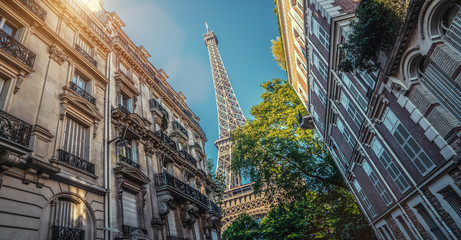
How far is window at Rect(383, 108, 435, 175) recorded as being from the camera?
27.3 ft

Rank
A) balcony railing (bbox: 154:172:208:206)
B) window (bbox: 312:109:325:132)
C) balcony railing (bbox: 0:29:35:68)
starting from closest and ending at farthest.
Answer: balcony railing (bbox: 0:29:35:68)
balcony railing (bbox: 154:172:208:206)
window (bbox: 312:109:325:132)

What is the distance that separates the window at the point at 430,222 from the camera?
29.6 ft

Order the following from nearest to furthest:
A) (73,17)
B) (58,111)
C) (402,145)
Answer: (402,145) → (58,111) → (73,17)

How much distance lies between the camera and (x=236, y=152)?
77.9ft

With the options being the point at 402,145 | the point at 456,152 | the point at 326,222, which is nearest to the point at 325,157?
the point at 326,222

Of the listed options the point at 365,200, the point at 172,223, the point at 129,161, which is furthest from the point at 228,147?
the point at 129,161

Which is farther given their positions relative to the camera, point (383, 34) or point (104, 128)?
point (104, 128)

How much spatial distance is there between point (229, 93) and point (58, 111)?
95.0 m

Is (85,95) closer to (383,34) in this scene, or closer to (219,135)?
(383,34)

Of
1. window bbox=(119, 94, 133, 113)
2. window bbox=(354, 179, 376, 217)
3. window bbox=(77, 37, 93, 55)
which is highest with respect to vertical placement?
window bbox=(77, 37, 93, 55)

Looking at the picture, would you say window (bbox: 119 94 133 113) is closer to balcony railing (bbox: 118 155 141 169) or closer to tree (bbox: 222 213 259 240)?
balcony railing (bbox: 118 155 141 169)

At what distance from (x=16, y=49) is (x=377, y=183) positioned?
17.3 metres

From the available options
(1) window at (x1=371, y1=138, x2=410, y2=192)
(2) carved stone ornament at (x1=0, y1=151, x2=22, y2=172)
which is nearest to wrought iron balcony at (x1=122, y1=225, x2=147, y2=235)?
(2) carved stone ornament at (x1=0, y1=151, x2=22, y2=172)

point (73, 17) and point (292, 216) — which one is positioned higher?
point (73, 17)
